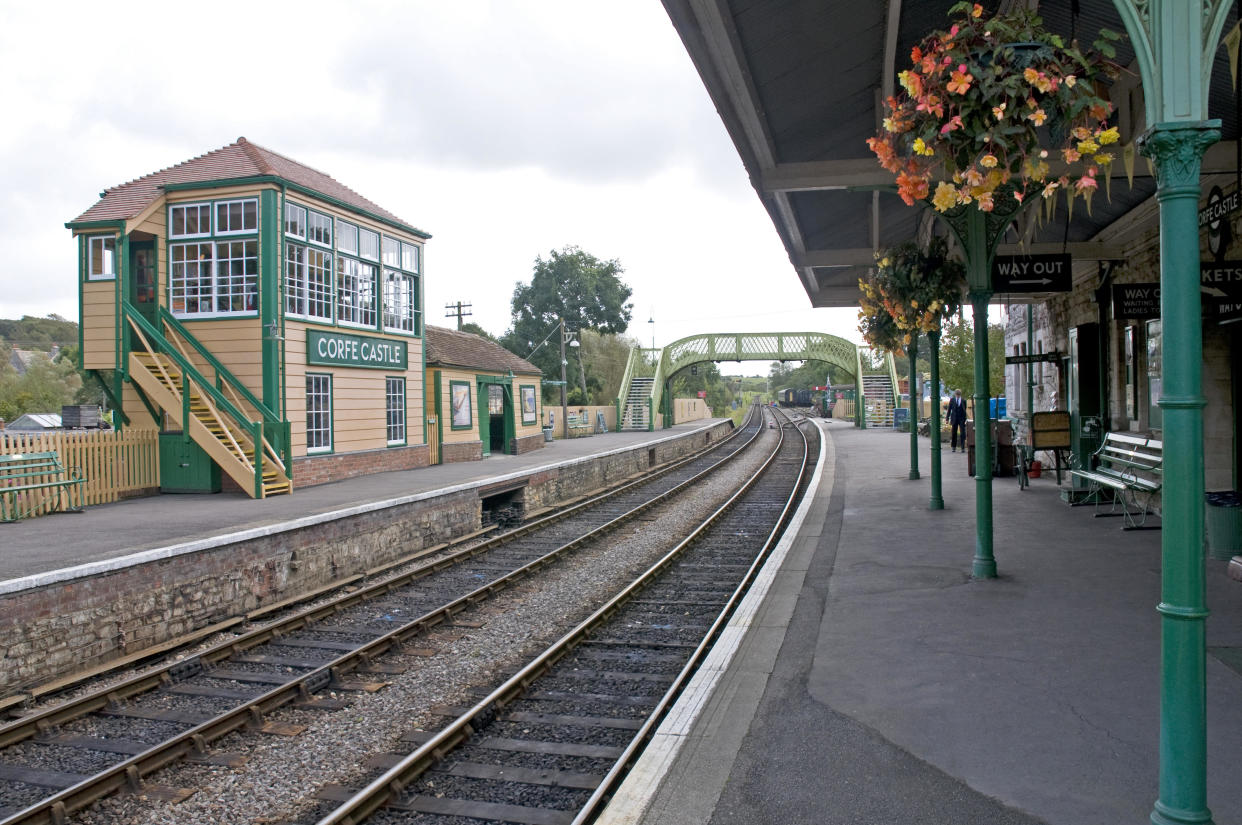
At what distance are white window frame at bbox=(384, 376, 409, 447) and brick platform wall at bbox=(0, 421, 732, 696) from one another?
494cm

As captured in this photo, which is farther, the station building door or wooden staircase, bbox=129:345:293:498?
the station building door

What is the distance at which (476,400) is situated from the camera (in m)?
22.7

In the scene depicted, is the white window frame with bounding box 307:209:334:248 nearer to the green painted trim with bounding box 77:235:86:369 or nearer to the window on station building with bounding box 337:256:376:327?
the window on station building with bounding box 337:256:376:327

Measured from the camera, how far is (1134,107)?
749 centimetres

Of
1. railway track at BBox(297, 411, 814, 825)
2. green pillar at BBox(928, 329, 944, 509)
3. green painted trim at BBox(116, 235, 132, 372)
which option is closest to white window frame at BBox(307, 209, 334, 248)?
green painted trim at BBox(116, 235, 132, 372)

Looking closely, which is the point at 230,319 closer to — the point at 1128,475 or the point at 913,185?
the point at 913,185

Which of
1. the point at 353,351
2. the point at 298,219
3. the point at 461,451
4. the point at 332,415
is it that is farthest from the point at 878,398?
the point at 298,219

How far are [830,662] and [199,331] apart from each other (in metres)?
13.5

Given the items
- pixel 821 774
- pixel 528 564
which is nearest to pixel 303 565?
pixel 528 564

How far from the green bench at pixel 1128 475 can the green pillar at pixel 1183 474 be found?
6.69m

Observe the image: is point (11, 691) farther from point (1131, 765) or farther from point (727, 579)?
point (1131, 765)

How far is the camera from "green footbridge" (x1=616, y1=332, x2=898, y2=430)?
44.2m

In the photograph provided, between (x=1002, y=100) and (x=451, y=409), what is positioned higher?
(x=1002, y=100)

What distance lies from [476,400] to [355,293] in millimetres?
6027
